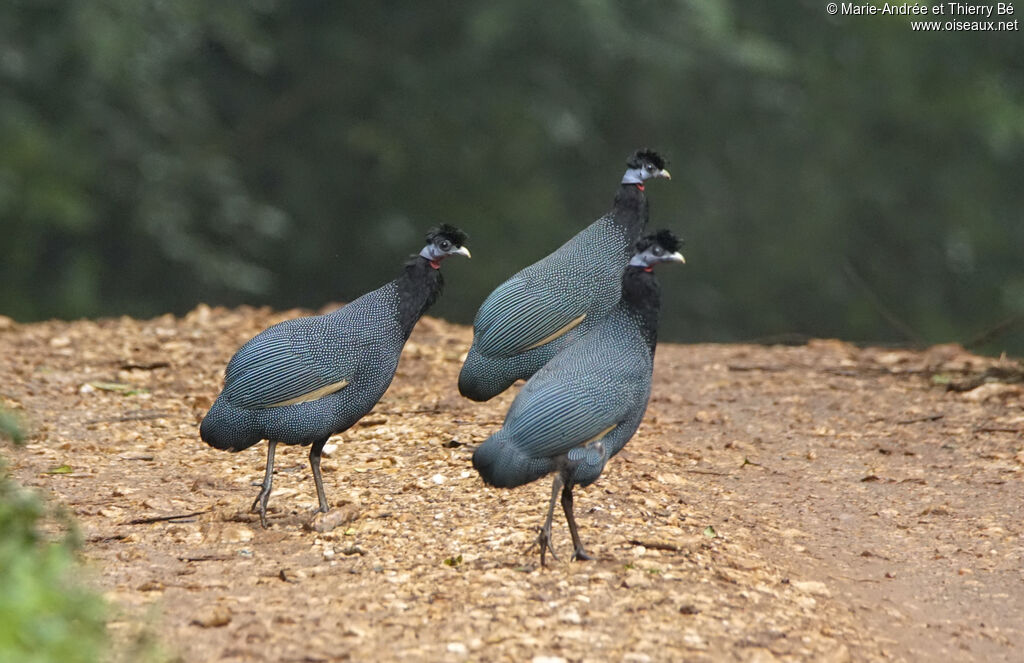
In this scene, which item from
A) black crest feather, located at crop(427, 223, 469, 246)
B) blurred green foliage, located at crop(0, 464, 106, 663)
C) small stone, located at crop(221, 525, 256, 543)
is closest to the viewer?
blurred green foliage, located at crop(0, 464, 106, 663)

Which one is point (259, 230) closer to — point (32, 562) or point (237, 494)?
point (237, 494)

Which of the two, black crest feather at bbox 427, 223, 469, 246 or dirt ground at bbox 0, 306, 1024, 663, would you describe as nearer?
dirt ground at bbox 0, 306, 1024, 663

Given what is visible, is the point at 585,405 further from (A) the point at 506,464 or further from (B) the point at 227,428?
(B) the point at 227,428

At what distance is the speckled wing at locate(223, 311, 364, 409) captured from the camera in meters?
4.96

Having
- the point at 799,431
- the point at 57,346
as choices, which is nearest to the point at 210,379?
the point at 57,346

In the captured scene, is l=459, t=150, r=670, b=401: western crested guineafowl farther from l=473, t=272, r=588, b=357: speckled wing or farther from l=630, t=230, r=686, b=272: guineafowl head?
l=630, t=230, r=686, b=272: guineafowl head

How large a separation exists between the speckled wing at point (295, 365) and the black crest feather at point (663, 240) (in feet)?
3.76

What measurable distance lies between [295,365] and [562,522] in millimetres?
1159

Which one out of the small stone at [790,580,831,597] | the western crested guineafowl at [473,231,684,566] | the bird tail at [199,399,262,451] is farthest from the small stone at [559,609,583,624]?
the bird tail at [199,399,262,451]

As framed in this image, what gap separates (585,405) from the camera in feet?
14.6

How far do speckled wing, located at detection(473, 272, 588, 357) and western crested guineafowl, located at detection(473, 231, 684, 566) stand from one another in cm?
100

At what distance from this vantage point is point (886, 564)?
500cm

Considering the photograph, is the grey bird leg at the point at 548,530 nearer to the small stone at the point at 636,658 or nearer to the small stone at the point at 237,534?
the small stone at the point at 636,658
